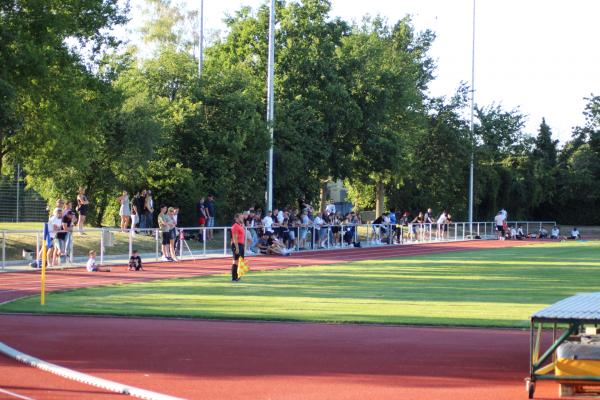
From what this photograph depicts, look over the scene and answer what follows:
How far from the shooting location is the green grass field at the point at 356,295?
57.3ft

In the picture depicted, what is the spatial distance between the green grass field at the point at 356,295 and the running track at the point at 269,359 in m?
1.30

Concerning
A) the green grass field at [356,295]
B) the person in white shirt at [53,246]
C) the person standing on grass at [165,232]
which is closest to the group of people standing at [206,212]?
the person standing on grass at [165,232]

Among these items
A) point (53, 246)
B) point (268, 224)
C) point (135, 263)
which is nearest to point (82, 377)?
point (135, 263)

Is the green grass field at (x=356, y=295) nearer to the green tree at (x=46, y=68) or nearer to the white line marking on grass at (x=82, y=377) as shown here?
the white line marking on grass at (x=82, y=377)

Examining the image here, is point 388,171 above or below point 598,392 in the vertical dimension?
above

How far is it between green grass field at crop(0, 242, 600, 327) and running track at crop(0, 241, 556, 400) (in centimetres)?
130

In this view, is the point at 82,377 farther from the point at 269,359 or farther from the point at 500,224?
the point at 500,224

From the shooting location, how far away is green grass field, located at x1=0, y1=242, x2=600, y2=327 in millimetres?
17469

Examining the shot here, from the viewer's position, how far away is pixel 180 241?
113 feet

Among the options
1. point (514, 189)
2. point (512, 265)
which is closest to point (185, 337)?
point (512, 265)

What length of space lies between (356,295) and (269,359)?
9708 mm

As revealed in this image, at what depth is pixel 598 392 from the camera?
33.7 ft

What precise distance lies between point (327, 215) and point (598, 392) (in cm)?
3524

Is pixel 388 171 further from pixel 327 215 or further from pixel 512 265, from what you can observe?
pixel 512 265
